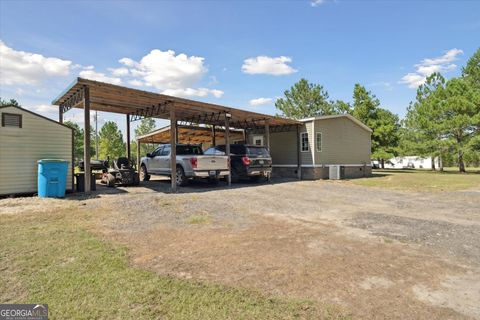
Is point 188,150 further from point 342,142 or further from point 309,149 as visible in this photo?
point 342,142

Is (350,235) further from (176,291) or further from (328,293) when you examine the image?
(176,291)

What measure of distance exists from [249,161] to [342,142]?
29.3 ft

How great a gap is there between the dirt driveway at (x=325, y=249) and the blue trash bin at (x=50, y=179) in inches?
69.5

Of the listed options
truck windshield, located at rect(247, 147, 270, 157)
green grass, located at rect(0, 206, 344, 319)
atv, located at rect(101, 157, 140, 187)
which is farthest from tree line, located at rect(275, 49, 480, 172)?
green grass, located at rect(0, 206, 344, 319)

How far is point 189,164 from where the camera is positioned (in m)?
12.6

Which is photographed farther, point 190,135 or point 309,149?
point 190,135

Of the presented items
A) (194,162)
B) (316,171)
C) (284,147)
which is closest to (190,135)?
(284,147)

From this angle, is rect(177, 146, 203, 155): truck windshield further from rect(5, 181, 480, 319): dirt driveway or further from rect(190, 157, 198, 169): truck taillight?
rect(5, 181, 480, 319): dirt driveway

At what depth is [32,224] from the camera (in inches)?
233

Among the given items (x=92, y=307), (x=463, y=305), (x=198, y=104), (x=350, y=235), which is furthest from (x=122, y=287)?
(x=198, y=104)

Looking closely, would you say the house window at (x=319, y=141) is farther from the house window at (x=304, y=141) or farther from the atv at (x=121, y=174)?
the atv at (x=121, y=174)

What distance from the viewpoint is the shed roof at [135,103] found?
1036 centimetres

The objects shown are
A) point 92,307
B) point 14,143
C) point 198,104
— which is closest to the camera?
point 92,307

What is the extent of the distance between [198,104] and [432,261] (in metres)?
11.0
